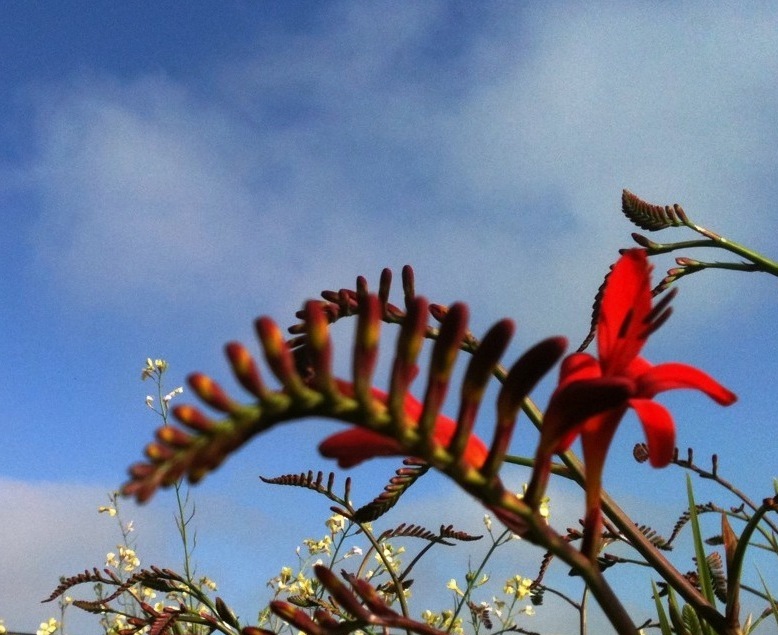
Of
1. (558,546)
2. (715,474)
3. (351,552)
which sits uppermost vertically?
(351,552)

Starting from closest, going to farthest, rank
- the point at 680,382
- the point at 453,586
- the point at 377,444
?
the point at 377,444
the point at 680,382
the point at 453,586

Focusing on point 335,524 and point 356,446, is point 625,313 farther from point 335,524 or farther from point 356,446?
point 335,524

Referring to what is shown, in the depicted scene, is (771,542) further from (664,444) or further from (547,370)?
(547,370)

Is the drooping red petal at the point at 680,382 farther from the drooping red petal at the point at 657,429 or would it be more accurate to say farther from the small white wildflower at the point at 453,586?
the small white wildflower at the point at 453,586

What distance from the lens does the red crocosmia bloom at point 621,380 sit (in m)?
0.80

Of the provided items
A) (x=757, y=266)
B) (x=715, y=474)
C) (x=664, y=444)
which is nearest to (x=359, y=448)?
(x=664, y=444)

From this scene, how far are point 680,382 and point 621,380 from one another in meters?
0.13

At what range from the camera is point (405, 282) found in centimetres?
131

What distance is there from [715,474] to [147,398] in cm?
481

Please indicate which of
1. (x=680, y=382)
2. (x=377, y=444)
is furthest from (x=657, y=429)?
(x=377, y=444)

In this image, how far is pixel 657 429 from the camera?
842mm

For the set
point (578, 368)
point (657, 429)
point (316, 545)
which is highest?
point (316, 545)

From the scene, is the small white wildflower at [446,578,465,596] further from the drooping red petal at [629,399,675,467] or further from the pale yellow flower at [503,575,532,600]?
the drooping red petal at [629,399,675,467]

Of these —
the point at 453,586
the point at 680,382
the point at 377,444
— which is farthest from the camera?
the point at 453,586
